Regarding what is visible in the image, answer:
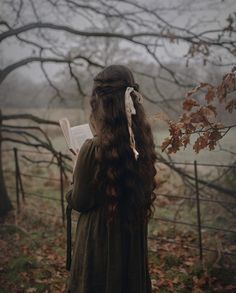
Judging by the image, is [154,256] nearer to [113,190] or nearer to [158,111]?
[158,111]

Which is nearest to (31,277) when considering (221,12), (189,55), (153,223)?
(153,223)

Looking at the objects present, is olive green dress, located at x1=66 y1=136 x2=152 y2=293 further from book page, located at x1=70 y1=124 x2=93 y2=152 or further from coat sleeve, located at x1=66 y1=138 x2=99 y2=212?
book page, located at x1=70 y1=124 x2=93 y2=152

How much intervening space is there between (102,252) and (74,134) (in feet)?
2.74

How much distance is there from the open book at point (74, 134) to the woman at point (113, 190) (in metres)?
0.23

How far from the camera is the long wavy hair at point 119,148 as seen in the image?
81.1 inches

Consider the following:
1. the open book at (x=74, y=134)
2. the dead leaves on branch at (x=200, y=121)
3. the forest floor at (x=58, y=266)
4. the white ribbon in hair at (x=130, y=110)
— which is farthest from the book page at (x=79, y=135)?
the forest floor at (x=58, y=266)

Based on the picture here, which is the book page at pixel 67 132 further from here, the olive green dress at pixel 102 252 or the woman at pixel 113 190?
the olive green dress at pixel 102 252

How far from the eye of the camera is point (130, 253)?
238 cm

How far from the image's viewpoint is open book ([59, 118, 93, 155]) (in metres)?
2.32

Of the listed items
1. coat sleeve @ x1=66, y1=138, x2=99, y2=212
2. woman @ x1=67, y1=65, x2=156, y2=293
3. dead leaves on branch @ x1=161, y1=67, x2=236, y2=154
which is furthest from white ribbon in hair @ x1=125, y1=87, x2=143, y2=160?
dead leaves on branch @ x1=161, y1=67, x2=236, y2=154

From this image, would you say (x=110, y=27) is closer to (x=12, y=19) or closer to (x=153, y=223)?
(x=12, y=19)

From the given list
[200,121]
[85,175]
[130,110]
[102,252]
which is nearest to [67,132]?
[85,175]

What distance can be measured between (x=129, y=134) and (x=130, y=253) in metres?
0.87

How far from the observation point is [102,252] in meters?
2.30
